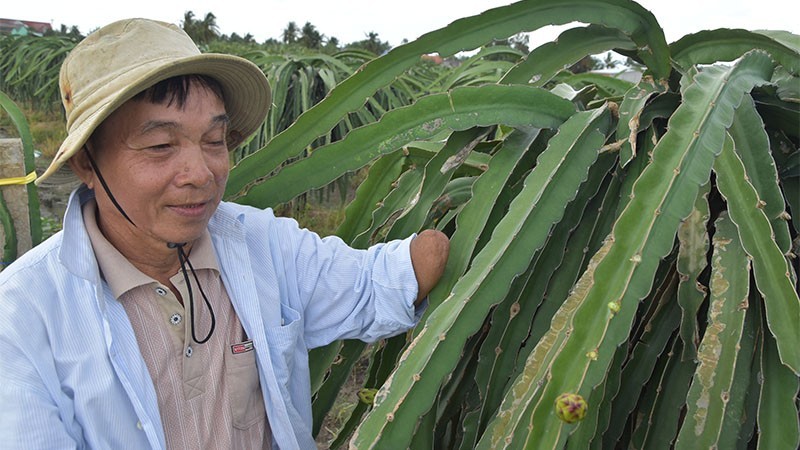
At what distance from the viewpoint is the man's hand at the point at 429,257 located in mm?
1024

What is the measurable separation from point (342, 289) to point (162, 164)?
337 mm

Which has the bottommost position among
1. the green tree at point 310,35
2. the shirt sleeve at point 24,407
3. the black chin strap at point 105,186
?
the shirt sleeve at point 24,407

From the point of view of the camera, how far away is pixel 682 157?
0.79 meters

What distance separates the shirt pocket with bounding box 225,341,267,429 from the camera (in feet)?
3.38

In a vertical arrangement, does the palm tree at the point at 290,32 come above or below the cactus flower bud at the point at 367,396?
above

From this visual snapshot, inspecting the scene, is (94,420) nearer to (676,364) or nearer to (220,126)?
(220,126)

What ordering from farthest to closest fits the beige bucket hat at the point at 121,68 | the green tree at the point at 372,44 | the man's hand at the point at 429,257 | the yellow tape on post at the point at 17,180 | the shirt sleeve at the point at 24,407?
1. the green tree at the point at 372,44
2. the yellow tape on post at the point at 17,180
3. the man's hand at the point at 429,257
4. the beige bucket hat at the point at 121,68
5. the shirt sleeve at the point at 24,407

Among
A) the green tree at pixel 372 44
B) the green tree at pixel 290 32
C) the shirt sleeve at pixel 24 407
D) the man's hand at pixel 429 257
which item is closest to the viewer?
the shirt sleeve at pixel 24 407

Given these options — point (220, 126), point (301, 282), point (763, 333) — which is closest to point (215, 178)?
point (220, 126)

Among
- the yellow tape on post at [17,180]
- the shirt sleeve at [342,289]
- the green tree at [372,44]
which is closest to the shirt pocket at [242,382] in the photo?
the shirt sleeve at [342,289]

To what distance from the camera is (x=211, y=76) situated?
3.44ft

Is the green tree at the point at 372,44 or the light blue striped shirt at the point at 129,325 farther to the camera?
the green tree at the point at 372,44

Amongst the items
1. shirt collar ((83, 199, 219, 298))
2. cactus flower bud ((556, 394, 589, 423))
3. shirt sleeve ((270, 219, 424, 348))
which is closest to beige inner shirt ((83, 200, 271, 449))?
shirt collar ((83, 199, 219, 298))

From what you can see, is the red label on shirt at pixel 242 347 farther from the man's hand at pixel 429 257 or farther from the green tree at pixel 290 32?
the green tree at pixel 290 32
